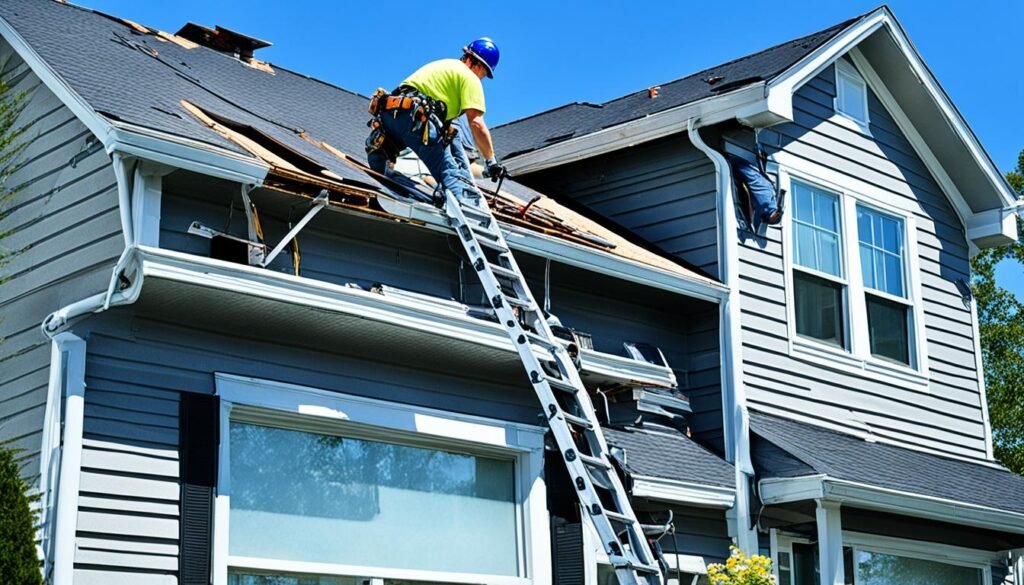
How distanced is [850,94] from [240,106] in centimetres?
616

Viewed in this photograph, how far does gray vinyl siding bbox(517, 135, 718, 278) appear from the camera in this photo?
12414 millimetres

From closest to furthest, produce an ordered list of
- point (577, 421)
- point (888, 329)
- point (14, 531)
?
point (14, 531)
point (577, 421)
point (888, 329)

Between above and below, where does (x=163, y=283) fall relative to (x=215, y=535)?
above

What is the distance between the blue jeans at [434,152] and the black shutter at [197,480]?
2437mm

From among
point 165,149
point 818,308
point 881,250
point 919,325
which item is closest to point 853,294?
point 818,308

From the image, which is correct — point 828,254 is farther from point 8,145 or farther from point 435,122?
point 8,145

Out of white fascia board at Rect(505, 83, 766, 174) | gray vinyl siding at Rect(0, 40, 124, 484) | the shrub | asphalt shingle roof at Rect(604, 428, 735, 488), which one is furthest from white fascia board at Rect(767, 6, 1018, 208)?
gray vinyl siding at Rect(0, 40, 124, 484)

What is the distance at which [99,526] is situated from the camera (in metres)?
7.98

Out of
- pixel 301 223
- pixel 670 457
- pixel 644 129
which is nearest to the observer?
pixel 301 223

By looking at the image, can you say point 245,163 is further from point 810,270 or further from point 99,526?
point 810,270

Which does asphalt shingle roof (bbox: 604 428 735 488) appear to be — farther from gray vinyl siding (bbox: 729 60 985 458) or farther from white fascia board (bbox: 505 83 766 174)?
white fascia board (bbox: 505 83 766 174)

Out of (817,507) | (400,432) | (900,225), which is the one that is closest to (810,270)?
(900,225)

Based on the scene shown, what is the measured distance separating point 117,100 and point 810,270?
6.44 m

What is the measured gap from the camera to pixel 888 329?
13.6 meters
